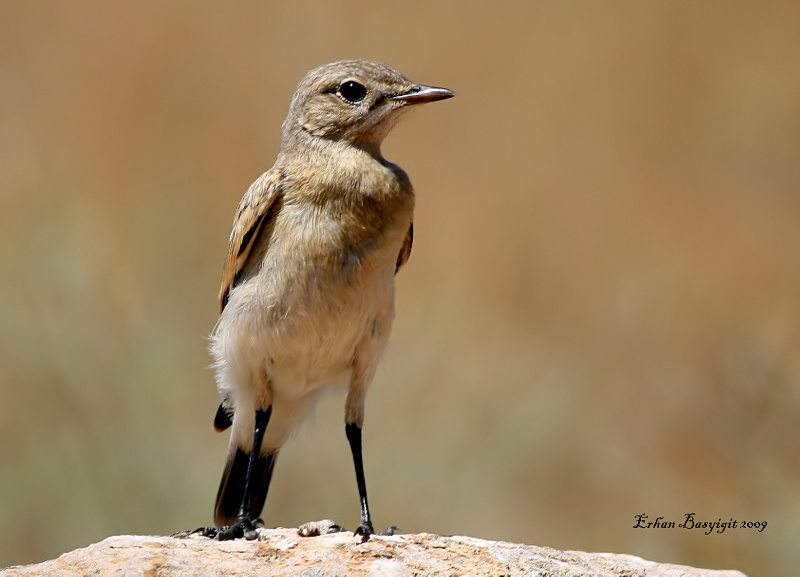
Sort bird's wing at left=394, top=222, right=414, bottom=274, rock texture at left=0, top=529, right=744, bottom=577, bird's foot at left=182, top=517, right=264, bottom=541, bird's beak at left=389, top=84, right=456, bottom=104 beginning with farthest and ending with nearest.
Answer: bird's wing at left=394, top=222, right=414, bottom=274 < bird's beak at left=389, top=84, right=456, bottom=104 < bird's foot at left=182, top=517, right=264, bottom=541 < rock texture at left=0, top=529, right=744, bottom=577

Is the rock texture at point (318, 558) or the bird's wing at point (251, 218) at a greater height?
the bird's wing at point (251, 218)

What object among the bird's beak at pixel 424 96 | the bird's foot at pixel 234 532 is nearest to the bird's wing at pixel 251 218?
the bird's beak at pixel 424 96

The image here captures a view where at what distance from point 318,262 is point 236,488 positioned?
1.49 m

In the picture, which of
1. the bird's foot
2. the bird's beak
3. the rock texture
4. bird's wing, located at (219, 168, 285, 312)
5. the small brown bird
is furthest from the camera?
the bird's beak

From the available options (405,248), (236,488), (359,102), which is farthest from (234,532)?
(359,102)

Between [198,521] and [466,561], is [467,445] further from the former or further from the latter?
[466,561]

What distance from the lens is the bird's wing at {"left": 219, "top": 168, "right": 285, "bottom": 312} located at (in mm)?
5480

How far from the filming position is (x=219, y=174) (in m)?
11.6

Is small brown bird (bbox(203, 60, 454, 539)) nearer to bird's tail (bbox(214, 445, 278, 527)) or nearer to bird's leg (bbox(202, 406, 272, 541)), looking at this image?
bird's leg (bbox(202, 406, 272, 541))

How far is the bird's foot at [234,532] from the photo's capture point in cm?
494

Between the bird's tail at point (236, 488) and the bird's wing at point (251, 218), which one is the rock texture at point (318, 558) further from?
the bird's wing at point (251, 218)

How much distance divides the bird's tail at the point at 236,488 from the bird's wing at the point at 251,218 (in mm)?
1022

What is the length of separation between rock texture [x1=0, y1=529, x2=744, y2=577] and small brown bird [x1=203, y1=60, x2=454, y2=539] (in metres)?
0.34

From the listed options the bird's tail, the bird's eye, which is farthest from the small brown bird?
the bird's tail
